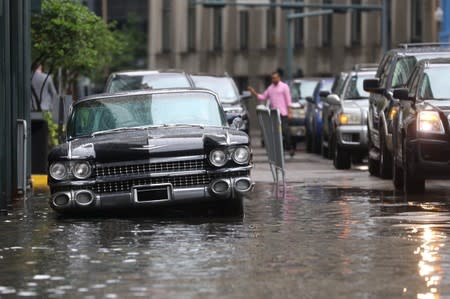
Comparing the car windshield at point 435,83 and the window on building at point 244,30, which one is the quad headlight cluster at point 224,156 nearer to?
the car windshield at point 435,83

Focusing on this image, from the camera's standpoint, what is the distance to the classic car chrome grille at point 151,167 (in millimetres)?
17031

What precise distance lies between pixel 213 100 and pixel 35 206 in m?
2.42

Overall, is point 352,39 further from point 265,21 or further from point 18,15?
point 18,15

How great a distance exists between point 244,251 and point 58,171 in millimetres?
3987

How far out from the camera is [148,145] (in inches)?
670

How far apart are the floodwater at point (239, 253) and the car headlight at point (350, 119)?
1081 cm

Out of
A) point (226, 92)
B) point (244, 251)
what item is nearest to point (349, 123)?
point (226, 92)

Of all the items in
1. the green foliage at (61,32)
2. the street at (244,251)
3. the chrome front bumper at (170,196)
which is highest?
the green foliage at (61,32)

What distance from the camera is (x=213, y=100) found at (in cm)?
1886

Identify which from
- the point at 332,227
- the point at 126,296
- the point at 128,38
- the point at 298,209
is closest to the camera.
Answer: the point at 126,296

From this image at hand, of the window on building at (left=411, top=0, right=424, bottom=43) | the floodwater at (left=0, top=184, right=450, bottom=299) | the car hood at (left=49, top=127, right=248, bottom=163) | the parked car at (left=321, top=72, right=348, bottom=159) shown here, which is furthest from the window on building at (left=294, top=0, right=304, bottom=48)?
the car hood at (left=49, top=127, right=248, bottom=163)

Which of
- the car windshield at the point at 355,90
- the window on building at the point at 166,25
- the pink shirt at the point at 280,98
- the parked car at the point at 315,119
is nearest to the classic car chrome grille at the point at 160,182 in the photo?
the car windshield at the point at 355,90

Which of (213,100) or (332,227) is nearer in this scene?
(332,227)

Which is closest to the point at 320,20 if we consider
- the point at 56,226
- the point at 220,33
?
the point at 220,33
